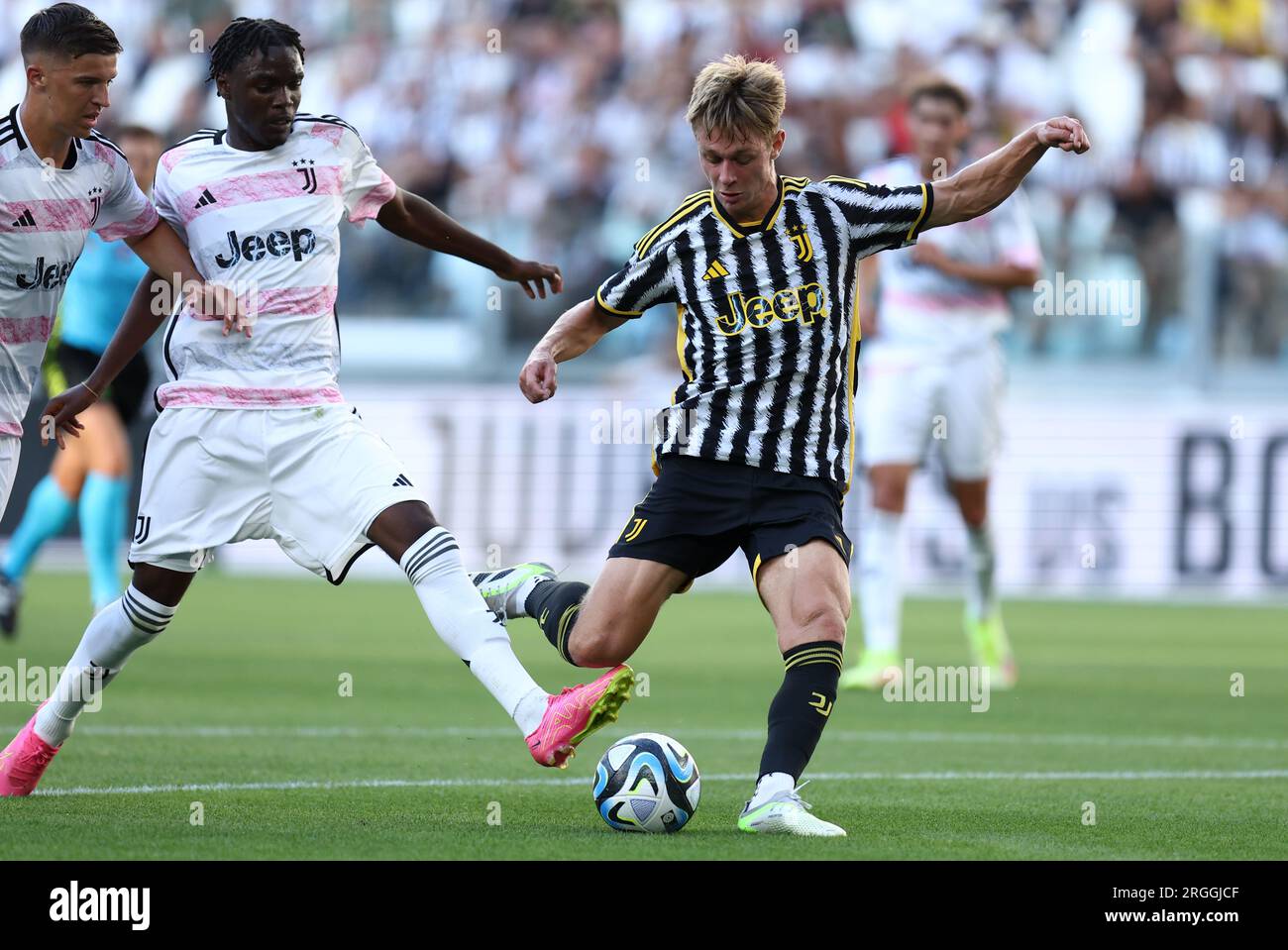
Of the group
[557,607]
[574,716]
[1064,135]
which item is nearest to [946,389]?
[557,607]

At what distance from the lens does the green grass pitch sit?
5.05 m

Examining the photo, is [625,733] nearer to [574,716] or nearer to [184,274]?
[574,716]

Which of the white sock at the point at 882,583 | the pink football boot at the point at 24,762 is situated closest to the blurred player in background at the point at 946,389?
the white sock at the point at 882,583

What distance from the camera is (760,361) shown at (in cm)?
564

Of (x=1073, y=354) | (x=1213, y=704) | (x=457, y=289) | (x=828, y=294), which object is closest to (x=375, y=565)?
(x=457, y=289)

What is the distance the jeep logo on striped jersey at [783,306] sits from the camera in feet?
18.4

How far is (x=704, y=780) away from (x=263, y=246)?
88.4 inches

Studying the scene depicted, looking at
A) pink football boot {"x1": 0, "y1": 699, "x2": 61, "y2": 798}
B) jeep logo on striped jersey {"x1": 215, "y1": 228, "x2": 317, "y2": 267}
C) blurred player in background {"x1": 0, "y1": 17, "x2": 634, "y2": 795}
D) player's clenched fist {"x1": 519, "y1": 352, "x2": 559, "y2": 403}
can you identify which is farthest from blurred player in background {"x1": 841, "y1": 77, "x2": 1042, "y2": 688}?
pink football boot {"x1": 0, "y1": 699, "x2": 61, "y2": 798}

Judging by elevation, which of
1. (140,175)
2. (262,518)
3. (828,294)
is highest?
(140,175)

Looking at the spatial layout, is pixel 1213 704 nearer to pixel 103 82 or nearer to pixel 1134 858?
pixel 1134 858

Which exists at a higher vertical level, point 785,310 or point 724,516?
point 785,310

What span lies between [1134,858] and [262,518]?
2.52m

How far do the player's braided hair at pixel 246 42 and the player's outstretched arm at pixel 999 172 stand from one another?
1841 mm

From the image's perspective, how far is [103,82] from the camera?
17.6 ft
